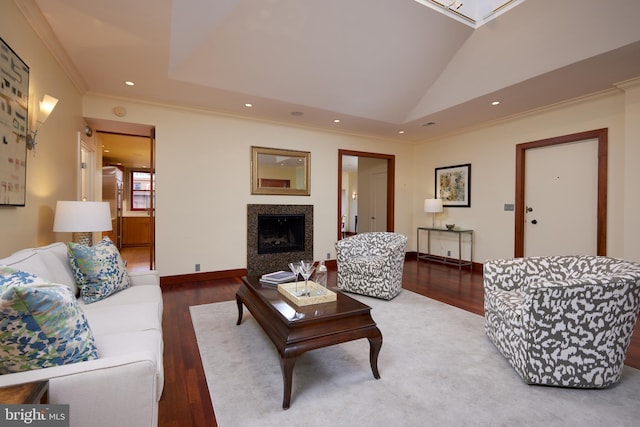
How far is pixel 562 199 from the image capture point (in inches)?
165

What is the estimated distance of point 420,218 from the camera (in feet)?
21.2

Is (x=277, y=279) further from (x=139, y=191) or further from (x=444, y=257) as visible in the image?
(x=139, y=191)

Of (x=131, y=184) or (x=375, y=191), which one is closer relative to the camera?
(x=375, y=191)

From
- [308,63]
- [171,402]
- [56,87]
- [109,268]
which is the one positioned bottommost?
[171,402]

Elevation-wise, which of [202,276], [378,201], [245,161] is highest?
[245,161]

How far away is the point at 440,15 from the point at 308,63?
1.53m

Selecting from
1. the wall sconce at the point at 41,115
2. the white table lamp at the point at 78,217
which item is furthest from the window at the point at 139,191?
the wall sconce at the point at 41,115

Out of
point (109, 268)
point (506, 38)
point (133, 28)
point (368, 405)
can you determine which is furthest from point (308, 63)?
point (368, 405)

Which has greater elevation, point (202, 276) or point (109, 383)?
point (109, 383)

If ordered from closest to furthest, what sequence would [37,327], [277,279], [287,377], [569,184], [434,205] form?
1. [37,327]
2. [287,377]
3. [277,279]
4. [569,184]
5. [434,205]

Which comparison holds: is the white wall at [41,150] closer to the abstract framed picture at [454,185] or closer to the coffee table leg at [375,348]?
the coffee table leg at [375,348]

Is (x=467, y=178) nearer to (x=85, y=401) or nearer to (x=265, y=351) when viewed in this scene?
(x=265, y=351)

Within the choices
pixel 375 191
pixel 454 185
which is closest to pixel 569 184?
pixel 454 185

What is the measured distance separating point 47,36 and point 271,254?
367 centimetres
